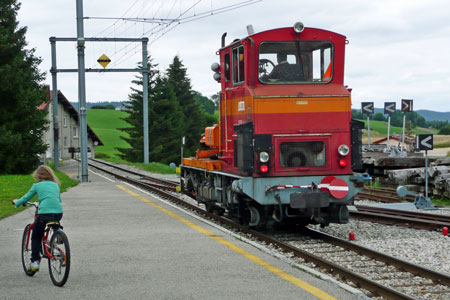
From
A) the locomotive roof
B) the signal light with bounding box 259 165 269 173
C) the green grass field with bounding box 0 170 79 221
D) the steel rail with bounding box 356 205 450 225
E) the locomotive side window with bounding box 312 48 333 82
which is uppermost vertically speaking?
the locomotive roof

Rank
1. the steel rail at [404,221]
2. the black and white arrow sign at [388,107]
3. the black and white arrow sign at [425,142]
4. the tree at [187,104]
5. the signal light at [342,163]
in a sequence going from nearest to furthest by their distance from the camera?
1. the signal light at [342,163]
2. the steel rail at [404,221]
3. the black and white arrow sign at [425,142]
4. the black and white arrow sign at [388,107]
5. the tree at [187,104]

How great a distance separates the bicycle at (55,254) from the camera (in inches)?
274

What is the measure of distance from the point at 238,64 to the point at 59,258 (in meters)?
5.67

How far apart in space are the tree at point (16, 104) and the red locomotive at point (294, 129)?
22.9m

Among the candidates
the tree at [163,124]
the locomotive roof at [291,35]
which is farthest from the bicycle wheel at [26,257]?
the tree at [163,124]

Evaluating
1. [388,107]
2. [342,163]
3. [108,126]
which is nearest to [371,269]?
[342,163]

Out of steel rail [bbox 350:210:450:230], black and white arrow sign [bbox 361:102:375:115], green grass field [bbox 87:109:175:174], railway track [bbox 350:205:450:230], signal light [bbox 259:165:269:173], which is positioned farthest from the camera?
green grass field [bbox 87:109:175:174]

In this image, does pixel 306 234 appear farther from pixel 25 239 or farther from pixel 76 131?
pixel 76 131

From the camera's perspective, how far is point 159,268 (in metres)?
8.00

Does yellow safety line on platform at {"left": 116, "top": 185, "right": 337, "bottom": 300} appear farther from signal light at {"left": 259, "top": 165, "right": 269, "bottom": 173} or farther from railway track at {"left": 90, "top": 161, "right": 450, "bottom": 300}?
signal light at {"left": 259, "top": 165, "right": 269, "bottom": 173}

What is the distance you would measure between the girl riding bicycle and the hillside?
110479 mm

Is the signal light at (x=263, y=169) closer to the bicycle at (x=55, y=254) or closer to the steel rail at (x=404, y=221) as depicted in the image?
the steel rail at (x=404, y=221)

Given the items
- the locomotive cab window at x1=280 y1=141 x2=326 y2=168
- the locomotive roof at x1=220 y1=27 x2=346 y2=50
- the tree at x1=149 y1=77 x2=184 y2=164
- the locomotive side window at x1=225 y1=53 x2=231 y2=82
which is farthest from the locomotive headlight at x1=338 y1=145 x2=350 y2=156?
the tree at x1=149 y1=77 x2=184 y2=164

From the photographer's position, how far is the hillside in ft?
411
